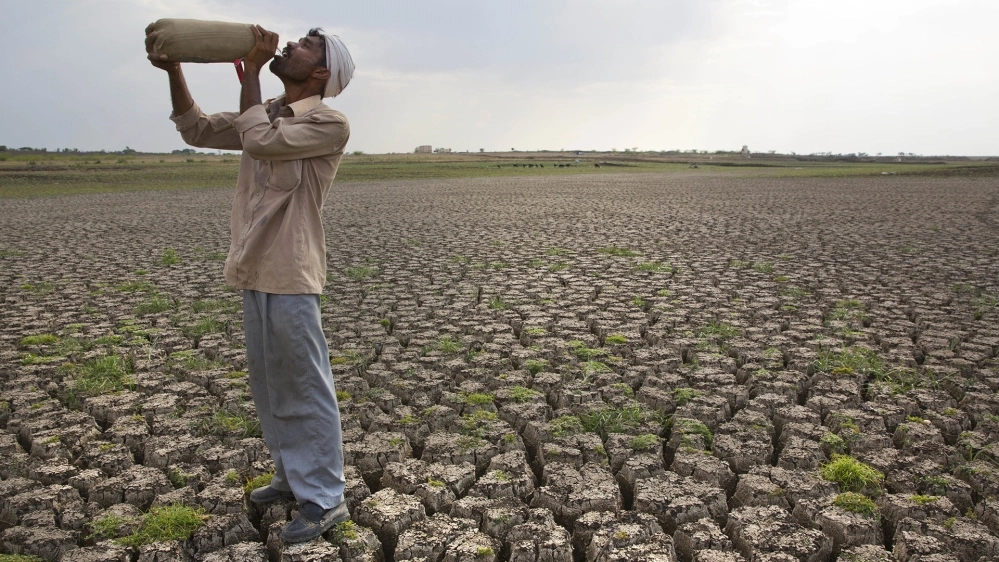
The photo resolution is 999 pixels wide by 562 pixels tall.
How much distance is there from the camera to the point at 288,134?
7.20 ft

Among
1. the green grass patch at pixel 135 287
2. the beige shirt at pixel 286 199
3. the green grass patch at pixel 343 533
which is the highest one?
the beige shirt at pixel 286 199

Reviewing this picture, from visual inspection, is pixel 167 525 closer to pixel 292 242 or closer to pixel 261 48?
pixel 292 242

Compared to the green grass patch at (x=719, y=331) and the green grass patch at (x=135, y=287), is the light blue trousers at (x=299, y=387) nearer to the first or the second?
the green grass patch at (x=719, y=331)

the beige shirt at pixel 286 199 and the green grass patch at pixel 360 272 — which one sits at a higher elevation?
the beige shirt at pixel 286 199

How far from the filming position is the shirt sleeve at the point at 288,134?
2.19 m

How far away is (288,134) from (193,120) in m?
0.54

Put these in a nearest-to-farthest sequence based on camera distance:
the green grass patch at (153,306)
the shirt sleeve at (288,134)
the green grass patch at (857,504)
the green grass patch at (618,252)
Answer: the shirt sleeve at (288,134) → the green grass patch at (857,504) → the green grass patch at (153,306) → the green grass patch at (618,252)

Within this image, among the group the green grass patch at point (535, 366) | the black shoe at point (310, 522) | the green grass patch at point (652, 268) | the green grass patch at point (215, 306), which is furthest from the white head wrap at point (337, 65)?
the green grass patch at point (652, 268)

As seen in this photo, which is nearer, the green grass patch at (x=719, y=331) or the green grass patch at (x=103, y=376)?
the green grass patch at (x=103, y=376)

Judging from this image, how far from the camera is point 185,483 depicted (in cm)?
284

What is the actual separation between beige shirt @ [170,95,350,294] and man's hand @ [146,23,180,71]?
0.31 meters

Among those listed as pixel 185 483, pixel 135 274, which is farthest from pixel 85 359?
pixel 135 274

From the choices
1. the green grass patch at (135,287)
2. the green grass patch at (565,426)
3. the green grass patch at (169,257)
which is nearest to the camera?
the green grass patch at (565,426)

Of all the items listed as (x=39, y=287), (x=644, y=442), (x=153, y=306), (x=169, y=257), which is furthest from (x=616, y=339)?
(x=169, y=257)
